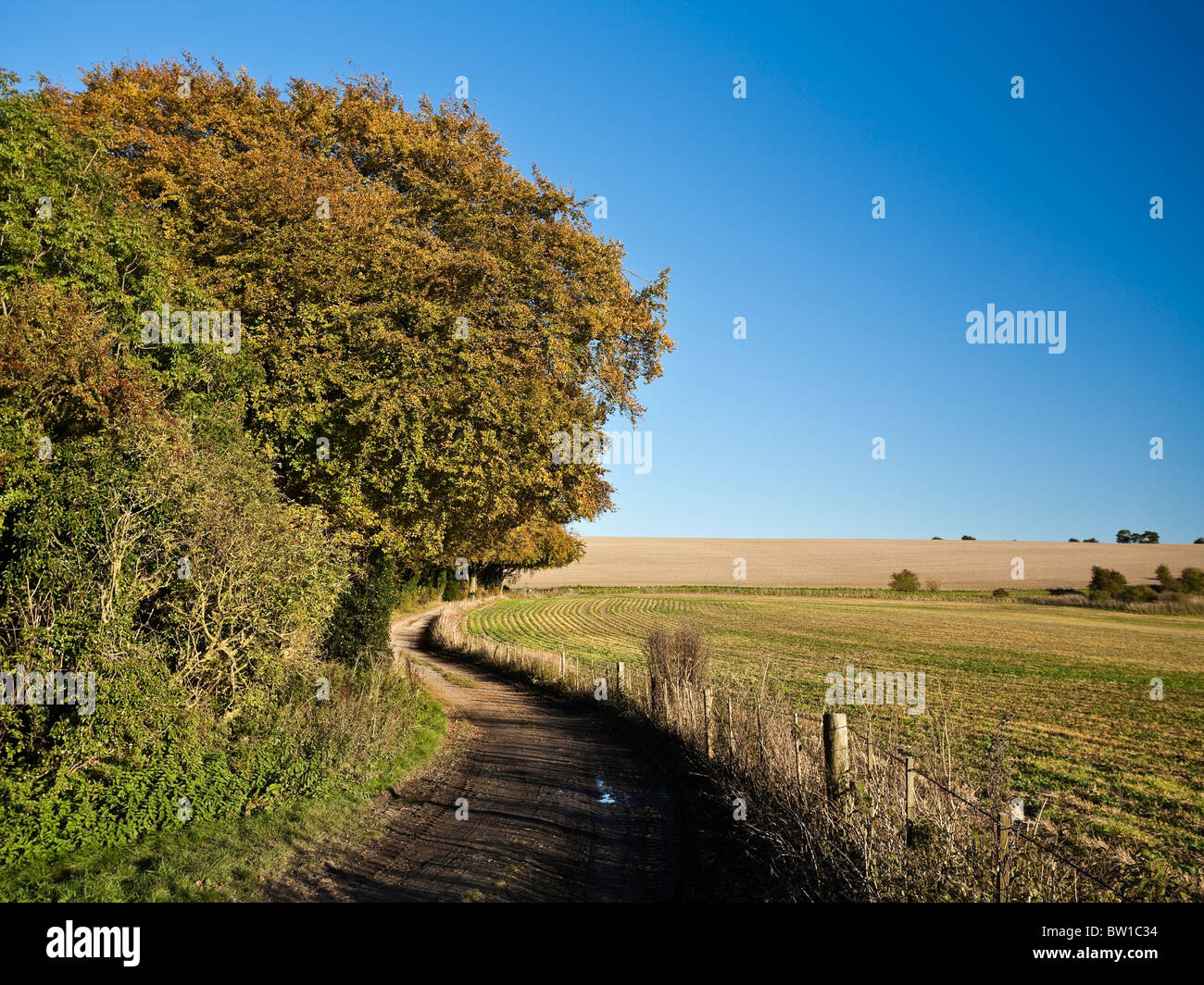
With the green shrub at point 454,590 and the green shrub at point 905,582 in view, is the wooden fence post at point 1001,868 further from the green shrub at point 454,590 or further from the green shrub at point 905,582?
the green shrub at point 905,582

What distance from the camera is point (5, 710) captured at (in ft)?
25.7

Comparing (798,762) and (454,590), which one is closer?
(798,762)

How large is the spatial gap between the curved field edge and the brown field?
90586 mm

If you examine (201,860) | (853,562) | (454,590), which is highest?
(201,860)

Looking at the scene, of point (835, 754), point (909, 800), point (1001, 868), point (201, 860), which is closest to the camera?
point (1001, 868)

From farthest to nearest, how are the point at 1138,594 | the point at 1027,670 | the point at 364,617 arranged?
1. the point at 1138,594
2. the point at 1027,670
3. the point at 364,617

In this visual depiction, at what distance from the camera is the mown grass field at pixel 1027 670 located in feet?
39.7

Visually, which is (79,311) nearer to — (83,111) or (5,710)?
(5,710)

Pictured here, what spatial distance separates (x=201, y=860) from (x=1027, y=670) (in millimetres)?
32882

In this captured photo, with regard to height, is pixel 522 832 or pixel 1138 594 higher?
pixel 522 832

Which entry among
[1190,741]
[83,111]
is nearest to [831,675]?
[1190,741]

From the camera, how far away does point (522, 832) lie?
28.2ft

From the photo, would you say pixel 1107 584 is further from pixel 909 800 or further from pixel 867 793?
pixel 909 800

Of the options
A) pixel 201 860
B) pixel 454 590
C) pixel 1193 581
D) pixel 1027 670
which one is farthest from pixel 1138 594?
pixel 201 860
